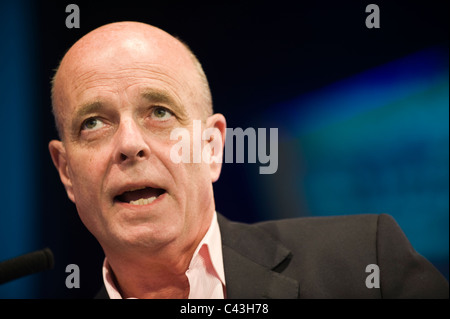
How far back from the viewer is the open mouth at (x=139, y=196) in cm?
148

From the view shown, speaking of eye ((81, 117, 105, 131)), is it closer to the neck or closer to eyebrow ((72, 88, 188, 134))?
eyebrow ((72, 88, 188, 134))

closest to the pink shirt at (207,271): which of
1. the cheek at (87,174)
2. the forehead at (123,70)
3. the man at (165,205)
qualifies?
the man at (165,205)

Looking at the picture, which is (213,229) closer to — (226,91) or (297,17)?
(226,91)

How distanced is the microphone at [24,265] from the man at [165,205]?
0.71 ft

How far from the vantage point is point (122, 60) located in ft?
5.03

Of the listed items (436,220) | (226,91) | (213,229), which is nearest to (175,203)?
(213,229)

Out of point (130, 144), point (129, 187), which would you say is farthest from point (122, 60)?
point (129, 187)

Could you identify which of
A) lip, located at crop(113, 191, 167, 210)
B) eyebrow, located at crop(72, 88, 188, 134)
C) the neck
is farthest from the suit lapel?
eyebrow, located at crop(72, 88, 188, 134)

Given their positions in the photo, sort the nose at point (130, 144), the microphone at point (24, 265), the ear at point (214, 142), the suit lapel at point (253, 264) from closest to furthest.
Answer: the microphone at point (24, 265)
the nose at point (130, 144)
the suit lapel at point (253, 264)
the ear at point (214, 142)

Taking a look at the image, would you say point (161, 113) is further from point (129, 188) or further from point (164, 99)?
point (129, 188)

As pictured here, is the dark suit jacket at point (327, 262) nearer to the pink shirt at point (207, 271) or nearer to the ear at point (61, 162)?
the pink shirt at point (207, 271)

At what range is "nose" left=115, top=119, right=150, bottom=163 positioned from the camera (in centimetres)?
145

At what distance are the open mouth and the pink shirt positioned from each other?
0.25 m

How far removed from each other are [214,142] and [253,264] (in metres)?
A: 0.41
